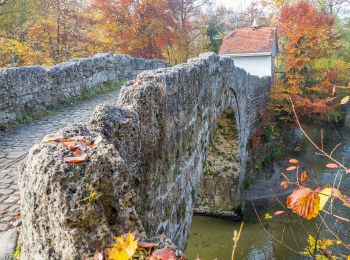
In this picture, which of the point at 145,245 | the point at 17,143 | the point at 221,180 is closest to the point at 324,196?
the point at 145,245

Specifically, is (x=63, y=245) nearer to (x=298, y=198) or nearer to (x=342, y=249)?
(x=298, y=198)

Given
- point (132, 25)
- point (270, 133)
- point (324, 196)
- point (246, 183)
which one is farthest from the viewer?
point (132, 25)

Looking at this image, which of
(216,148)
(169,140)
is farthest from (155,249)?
(216,148)

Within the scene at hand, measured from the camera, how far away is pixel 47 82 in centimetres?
636

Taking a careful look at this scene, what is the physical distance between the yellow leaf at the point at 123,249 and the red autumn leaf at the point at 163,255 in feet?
0.29

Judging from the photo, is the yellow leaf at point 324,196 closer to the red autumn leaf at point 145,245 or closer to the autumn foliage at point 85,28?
the red autumn leaf at point 145,245

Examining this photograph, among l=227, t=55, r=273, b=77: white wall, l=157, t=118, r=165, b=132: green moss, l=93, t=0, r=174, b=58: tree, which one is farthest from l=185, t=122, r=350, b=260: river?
l=93, t=0, r=174, b=58: tree

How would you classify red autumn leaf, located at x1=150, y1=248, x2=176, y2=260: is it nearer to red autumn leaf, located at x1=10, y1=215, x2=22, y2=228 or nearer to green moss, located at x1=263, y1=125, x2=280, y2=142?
red autumn leaf, located at x1=10, y1=215, x2=22, y2=228

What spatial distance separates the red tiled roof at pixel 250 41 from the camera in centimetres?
1989

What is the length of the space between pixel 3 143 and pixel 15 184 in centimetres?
141

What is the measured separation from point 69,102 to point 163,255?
5.99 meters

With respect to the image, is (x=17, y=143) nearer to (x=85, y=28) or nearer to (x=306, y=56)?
(x=306, y=56)

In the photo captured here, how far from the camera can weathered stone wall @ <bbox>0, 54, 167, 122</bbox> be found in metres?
5.21

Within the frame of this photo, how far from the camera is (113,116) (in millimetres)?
2273
